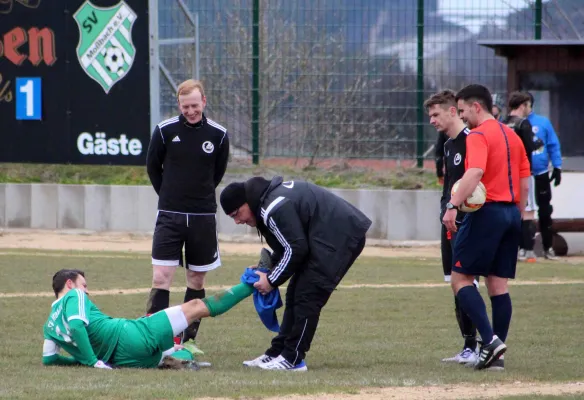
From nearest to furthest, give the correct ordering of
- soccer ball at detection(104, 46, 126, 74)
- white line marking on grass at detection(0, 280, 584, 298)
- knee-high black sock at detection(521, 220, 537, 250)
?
white line marking on grass at detection(0, 280, 584, 298)
knee-high black sock at detection(521, 220, 537, 250)
soccer ball at detection(104, 46, 126, 74)

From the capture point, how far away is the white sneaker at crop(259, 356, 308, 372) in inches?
314

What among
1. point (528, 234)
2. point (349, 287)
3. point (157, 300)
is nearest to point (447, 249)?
point (157, 300)

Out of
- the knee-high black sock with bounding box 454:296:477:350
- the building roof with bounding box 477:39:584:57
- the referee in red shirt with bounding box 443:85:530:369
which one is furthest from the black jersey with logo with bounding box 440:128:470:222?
the building roof with bounding box 477:39:584:57

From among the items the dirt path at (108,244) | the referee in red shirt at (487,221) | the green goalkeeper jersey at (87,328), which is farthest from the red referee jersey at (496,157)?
the dirt path at (108,244)

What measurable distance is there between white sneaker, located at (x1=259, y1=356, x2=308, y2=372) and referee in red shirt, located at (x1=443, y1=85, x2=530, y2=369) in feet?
4.05

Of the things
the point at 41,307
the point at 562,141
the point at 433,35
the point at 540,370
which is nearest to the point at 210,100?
the point at 433,35

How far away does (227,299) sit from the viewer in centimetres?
793

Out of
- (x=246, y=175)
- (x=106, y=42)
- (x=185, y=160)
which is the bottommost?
(x=246, y=175)

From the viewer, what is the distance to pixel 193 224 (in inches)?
350

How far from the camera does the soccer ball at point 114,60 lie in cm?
2020

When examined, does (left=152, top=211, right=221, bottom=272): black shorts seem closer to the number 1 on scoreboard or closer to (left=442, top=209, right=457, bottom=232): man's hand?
(left=442, top=209, right=457, bottom=232): man's hand

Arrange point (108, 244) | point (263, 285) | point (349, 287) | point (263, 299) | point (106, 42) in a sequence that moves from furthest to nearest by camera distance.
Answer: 1. point (106, 42)
2. point (108, 244)
3. point (349, 287)
4. point (263, 299)
5. point (263, 285)

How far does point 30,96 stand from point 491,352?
14368 mm

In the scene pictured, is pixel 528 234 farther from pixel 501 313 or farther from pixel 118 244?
pixel 501 313
